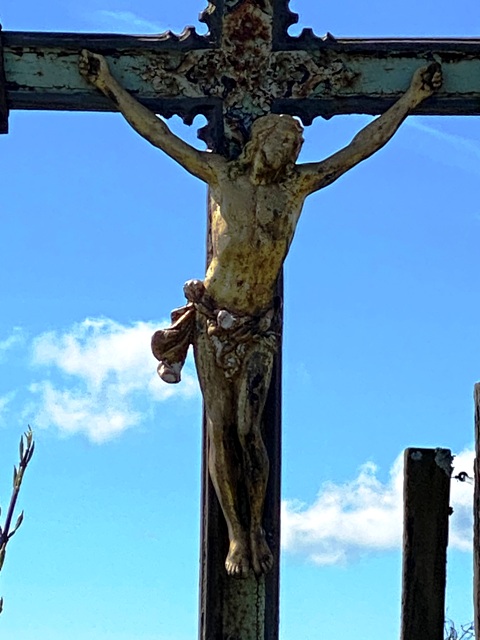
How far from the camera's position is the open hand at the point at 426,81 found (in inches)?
305

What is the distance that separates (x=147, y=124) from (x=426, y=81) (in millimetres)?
1097

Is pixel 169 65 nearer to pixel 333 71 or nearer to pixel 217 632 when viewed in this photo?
pixel 333 71

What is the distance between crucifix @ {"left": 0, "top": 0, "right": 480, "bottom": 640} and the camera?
7.32 m

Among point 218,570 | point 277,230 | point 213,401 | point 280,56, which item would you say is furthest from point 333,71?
point 218,570

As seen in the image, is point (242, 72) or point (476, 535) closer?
point (476, 535)

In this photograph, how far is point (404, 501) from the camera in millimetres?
6145

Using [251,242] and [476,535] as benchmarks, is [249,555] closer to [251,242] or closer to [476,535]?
[251,242]

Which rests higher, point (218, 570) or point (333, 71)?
point (333, 71)

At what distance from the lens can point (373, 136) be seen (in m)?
7.62

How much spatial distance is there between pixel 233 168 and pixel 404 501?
1800 mm

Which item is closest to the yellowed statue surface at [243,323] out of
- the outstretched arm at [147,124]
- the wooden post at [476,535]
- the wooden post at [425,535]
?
the outstretched arm at [147,124]

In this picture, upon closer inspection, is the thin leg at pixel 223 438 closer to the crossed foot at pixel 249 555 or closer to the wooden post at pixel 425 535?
the crossed foot at pixel 249 555

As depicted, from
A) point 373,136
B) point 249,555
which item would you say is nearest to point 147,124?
point 373,136

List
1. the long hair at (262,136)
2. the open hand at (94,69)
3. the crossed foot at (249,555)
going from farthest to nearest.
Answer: the open hand at (94,69) → the long hair at (262,136) → the crossed foot at (249,555)
